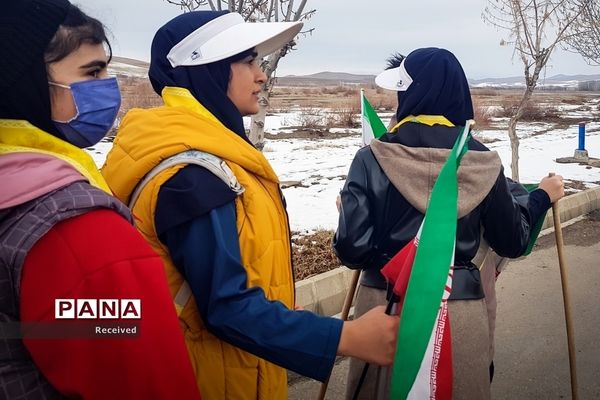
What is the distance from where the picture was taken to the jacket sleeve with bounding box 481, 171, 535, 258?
7.27ft

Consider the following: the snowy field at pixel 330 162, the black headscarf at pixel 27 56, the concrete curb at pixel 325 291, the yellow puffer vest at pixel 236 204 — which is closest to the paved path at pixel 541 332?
the concrete curb at pixel 325 291

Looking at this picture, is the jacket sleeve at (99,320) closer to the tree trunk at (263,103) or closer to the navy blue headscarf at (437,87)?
the navy blue headscarf at (437,87)

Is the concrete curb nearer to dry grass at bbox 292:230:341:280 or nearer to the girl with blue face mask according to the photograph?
dry grass at bbox 292:230:341:280

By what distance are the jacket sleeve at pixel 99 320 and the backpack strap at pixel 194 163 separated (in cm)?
37

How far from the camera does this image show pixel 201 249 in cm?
146

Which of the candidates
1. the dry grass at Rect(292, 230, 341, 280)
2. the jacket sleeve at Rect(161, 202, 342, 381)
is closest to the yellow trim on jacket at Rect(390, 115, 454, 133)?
the jacket sleeve at Rect(161, 202, 342, 381)

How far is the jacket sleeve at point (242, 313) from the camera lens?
1.43m

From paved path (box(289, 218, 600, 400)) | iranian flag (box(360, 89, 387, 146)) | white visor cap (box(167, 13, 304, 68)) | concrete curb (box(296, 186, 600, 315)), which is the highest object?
white visor cap (box(167, 13, 304, 68))

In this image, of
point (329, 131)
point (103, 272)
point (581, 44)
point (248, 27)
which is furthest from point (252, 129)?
point (329, 131)

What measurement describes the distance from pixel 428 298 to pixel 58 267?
1124 mm

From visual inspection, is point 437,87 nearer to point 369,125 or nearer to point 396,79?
point 396,79

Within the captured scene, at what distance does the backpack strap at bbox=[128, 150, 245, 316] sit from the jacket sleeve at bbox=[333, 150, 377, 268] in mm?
790

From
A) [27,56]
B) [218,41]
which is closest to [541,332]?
[218,41]

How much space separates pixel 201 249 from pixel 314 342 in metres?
0.40
